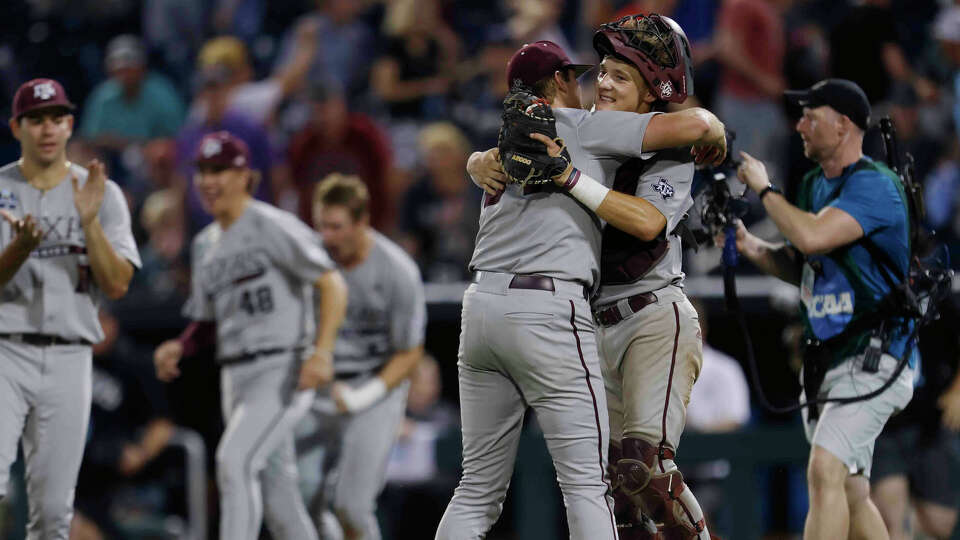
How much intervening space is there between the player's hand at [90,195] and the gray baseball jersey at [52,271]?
0.44ft

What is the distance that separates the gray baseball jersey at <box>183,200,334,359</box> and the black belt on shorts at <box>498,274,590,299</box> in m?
2.54

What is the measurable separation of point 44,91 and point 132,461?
12.0 feet

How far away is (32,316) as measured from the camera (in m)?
5.78

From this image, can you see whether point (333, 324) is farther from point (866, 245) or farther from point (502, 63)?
point (502, 63)

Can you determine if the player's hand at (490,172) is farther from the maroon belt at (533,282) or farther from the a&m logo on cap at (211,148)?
the a&m logo on cap at (211,148)

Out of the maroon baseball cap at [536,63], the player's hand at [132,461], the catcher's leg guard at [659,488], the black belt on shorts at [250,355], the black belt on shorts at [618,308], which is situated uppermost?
the maroon baseball cap at [536,63]

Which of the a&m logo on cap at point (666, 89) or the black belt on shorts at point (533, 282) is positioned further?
the a&m logo on cap at point (666, 89)

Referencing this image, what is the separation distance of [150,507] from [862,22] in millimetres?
5907

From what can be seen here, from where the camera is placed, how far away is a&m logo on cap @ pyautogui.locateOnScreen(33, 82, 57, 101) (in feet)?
19.0

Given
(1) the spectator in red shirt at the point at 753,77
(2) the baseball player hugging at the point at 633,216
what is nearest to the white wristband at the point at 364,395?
(2) the baseball player hugging at the point at 633,216

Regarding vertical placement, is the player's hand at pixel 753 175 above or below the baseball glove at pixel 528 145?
below

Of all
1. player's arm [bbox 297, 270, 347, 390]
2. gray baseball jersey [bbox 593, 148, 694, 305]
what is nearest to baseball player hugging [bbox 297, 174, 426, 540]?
player's arm [bbox 297, 270, 347, 390]

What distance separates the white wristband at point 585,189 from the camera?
15.3 ft

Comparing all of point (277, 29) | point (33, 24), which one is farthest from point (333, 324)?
A: point (33, 24)
